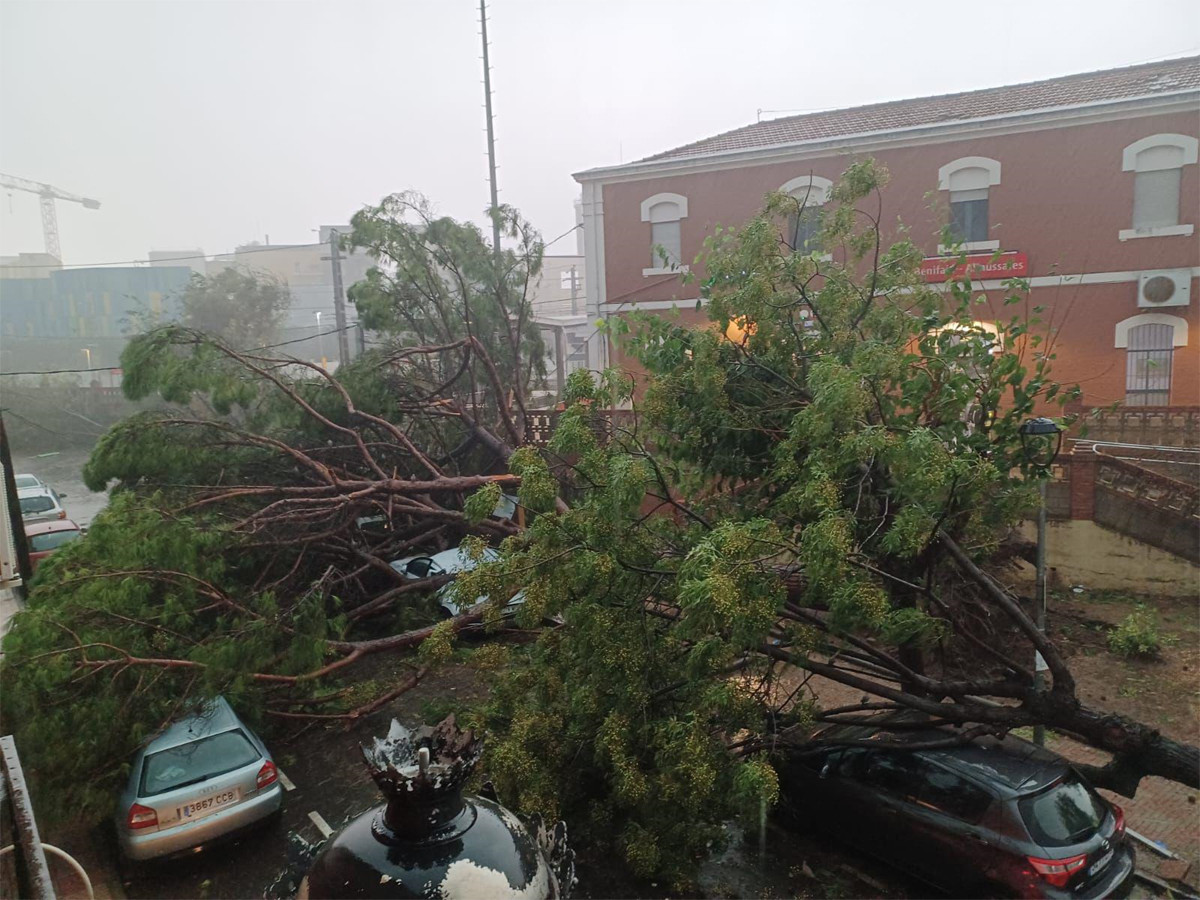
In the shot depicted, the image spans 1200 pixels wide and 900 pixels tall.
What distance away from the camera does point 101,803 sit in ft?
19.5

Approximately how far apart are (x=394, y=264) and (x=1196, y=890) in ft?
42.4

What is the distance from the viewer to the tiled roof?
1404cm

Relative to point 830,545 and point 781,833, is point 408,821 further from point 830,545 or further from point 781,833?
point 781,833

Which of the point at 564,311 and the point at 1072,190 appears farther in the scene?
the point at 564,311

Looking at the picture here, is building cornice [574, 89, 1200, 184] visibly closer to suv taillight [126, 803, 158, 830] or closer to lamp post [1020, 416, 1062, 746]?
lamp post [1020, 416, 1062, 746]

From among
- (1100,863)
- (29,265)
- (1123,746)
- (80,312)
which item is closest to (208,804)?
(1100,863)

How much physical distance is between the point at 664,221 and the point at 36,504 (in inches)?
531

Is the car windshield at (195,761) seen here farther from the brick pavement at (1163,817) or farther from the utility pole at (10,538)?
the brick pavement at (1163,817)

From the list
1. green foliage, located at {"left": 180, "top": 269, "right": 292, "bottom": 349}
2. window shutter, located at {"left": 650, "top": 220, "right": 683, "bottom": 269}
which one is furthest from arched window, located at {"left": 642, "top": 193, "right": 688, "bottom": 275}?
green foliage, located at {"left": 180, "top": 269, "right": 292, "bottom": 349}

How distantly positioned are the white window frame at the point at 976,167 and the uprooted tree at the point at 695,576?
7559 mm

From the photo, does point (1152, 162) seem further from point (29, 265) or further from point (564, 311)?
point (564, 311)

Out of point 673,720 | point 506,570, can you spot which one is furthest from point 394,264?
point 673,720

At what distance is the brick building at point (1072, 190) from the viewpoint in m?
13.3

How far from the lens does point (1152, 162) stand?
13.3 metres
